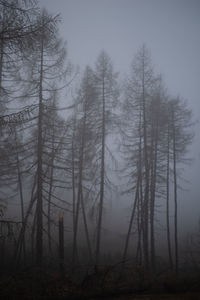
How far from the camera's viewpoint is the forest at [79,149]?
5.05 meters

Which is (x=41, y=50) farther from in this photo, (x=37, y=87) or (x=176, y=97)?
(x=176, y=97)

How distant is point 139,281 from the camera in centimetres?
499

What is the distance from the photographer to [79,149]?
41.8 ft

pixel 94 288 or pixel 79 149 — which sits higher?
pixel 79 149

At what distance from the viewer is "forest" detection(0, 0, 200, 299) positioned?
505cm

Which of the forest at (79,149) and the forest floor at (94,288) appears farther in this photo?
the forest at (79,149)

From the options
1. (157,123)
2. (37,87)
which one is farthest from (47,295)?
(157,123)

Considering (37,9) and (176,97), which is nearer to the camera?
(37,9)

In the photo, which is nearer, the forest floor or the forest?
the forest floor

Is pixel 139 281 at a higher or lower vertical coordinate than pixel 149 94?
lower

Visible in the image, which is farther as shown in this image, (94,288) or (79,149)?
(79,149)

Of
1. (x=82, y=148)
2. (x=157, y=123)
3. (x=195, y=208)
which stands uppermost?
(x=157, y=123)

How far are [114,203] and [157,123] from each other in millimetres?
25278

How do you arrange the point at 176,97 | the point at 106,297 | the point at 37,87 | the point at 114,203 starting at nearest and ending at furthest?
the point at 106,297 → the point at 37,87 → the point at 176,97 → the point at 114,203
